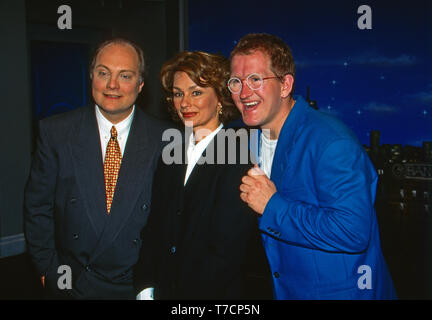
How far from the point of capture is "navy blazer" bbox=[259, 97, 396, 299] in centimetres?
129

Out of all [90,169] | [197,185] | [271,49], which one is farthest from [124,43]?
[197,185]

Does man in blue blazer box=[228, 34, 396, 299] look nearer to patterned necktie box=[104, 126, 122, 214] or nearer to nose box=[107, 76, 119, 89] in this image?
nose box=[107, 76, 119, 89]

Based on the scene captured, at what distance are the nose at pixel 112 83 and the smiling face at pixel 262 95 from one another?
1.95 ft

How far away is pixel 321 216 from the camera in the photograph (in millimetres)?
1322

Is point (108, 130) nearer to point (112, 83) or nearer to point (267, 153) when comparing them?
point (112, 83)

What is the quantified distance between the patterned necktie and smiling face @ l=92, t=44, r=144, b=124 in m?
0.12

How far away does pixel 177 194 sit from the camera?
5.13ft

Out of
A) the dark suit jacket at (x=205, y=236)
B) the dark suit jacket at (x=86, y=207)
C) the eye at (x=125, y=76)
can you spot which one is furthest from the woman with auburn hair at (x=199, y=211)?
the eye at (x=125, y=76)

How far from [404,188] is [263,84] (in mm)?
6818

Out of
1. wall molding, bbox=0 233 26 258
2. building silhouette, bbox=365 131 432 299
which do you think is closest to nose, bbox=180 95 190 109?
building silhouette, bbox=365 131 432 299

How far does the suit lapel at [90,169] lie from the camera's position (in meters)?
1.72

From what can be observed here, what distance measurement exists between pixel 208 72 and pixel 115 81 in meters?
0.48
